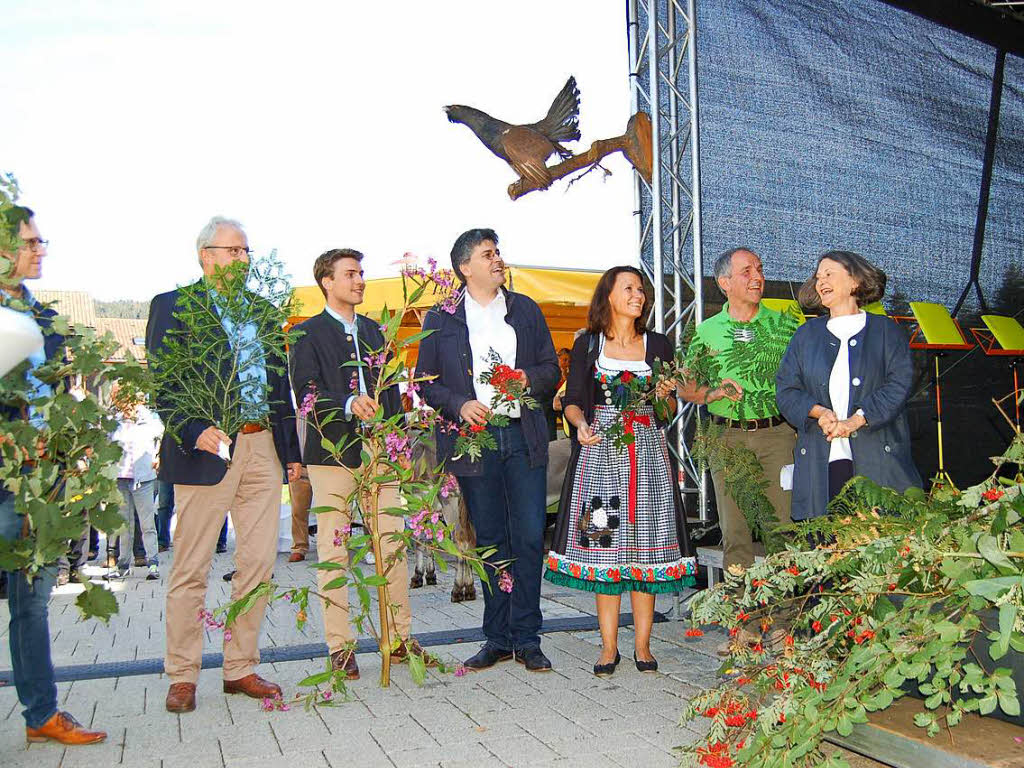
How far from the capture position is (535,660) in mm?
4488

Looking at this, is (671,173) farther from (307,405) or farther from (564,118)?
(307,405)

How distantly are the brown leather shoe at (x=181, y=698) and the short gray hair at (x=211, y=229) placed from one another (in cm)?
176

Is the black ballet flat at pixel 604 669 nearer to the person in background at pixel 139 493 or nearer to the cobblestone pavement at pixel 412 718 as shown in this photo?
the cobblestone pavement at pixel 412 718

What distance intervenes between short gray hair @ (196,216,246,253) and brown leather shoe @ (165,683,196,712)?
69.4 inches

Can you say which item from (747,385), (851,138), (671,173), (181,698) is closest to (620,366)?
(747,385)

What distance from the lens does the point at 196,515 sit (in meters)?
4.03

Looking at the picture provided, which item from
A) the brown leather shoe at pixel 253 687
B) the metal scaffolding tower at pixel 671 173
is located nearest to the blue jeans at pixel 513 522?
the brown leather shoe at pixel 253 687

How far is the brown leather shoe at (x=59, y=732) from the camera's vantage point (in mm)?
3502

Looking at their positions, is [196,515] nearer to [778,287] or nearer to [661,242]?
[661,242]

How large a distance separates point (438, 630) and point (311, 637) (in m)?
0.69

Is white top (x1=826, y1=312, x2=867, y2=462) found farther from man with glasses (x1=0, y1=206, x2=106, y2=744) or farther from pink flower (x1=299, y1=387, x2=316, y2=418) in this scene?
man with glasses (x1=0, y1=206, x2=106, y2=744)

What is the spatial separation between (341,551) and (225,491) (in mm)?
594

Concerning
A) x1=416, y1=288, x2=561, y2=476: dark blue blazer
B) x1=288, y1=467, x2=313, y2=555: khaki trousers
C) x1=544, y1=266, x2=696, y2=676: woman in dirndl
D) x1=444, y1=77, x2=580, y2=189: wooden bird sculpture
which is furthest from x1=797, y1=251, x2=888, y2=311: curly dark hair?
x1=288, y1=467, x2=313, y2=555: khaki trousers

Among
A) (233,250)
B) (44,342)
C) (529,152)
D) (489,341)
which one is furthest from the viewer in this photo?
(529,152)
